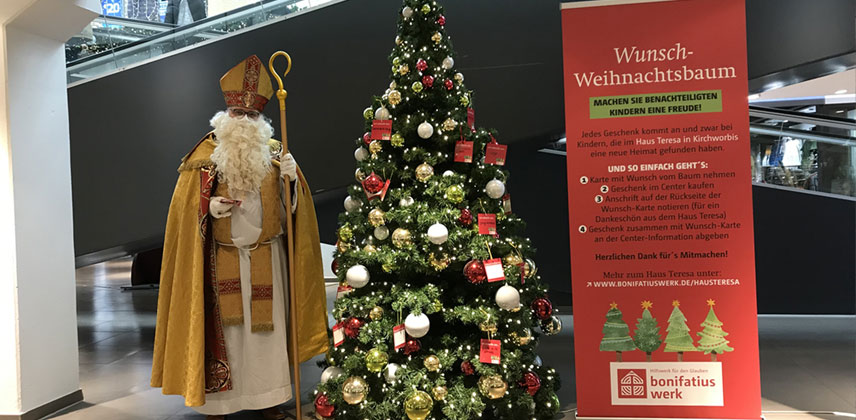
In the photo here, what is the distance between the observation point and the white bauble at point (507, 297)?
3.02 meters

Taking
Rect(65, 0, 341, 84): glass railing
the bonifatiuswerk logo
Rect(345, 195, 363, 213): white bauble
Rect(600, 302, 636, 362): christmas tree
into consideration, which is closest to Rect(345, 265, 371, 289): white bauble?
Rect(345, 195, 363, 213): white bauble

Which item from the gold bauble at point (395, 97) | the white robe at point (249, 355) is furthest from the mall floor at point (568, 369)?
the gold bauble at point (395, 97)

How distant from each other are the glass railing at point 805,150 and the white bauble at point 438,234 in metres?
Result: 4.37

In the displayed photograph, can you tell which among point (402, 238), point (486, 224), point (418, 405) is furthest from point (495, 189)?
point (418, 405)

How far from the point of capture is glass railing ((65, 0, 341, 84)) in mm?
5320

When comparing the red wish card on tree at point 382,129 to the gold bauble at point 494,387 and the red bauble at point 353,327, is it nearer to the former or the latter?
the red bauble at point 353,327

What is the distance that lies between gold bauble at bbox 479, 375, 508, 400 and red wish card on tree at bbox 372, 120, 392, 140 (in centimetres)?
132

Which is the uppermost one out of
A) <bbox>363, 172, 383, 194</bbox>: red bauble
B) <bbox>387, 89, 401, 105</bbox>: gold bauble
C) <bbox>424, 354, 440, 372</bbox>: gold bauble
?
<bbox>387, 89, 401, 105</bbox>: gold bauble

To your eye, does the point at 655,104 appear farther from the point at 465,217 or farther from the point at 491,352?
the point at 491,352

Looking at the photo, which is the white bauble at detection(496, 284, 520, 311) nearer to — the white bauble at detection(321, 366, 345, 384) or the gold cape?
the white bauble at detection(321, 366, 345, 384)

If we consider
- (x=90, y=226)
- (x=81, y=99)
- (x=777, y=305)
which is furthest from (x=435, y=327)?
(x=777, y=305)

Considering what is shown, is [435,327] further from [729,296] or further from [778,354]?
[778,354]

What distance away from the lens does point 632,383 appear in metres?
3.26

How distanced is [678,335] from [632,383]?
346 millimetres
